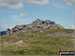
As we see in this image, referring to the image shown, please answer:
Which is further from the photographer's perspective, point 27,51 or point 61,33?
point 61,33

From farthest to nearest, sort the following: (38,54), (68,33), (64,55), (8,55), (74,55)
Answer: (68,33) < (38,54) < (8,55) < (74,55) < (64,55)

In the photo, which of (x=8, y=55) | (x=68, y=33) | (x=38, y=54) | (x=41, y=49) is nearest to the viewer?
(x=8, y=55)

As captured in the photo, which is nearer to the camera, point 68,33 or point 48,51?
point 48,51

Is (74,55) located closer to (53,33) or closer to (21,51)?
(21,51)

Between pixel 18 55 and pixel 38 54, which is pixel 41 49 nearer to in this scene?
pixel 38 54

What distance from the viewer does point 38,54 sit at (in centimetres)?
5203

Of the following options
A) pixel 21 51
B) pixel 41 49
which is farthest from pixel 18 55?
pixel 41 49

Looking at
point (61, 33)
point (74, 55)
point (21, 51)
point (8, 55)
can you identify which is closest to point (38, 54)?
point (21, 51)

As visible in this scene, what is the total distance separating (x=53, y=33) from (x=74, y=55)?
9652 centimetres

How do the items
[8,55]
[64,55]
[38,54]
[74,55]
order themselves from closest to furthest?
[64,55] → [74,55] → [8,55] → [38,54]

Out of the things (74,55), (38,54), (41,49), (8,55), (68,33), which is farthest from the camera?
(68,33)

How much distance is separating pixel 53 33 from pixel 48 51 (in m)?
82.8

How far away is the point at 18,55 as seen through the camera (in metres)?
Answer: 49.3

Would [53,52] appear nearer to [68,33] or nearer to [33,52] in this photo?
[33,52]
